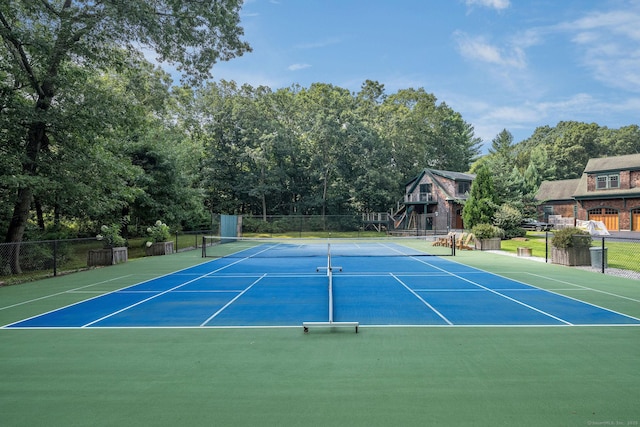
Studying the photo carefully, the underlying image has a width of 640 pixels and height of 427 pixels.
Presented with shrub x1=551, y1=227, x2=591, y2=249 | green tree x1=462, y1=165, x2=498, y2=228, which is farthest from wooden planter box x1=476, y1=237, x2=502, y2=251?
shrub x1=551, y1=227, x2=591, y2=249

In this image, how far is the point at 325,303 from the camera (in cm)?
895

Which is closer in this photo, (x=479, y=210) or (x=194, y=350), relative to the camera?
(x=194, y=350)

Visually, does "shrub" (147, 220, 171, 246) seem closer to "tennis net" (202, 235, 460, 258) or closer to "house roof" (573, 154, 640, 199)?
"tennis net" (202, 235, 460, 258)

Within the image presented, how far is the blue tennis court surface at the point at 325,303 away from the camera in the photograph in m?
7.35

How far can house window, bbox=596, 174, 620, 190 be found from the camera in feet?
117

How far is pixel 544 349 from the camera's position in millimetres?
5645

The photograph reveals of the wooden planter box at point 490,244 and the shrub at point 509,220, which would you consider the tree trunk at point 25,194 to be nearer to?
the wooden planter box at point 490,244

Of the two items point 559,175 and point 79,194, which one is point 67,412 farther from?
point 559,175

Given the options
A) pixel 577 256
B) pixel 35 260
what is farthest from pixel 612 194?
pixel 35 260

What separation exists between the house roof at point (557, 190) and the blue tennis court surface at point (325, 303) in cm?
3686

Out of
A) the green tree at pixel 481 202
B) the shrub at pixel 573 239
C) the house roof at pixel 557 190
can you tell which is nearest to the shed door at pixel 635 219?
the house roof at pixel 557 190

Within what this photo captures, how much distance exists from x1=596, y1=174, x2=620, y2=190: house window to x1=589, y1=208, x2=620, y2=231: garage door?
2197mm

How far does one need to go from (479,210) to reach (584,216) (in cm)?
1498

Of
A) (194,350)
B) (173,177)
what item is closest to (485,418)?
(194,350)
